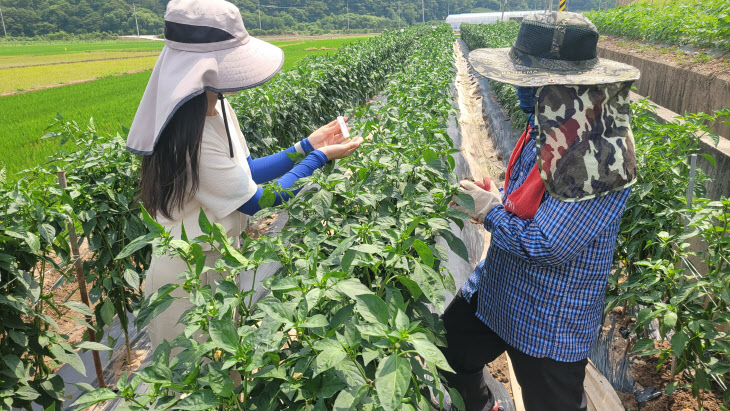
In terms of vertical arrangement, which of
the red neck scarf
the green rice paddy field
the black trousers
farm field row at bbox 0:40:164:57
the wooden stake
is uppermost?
the red neck scarf

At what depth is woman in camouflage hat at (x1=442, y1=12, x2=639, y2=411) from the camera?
1.42 m

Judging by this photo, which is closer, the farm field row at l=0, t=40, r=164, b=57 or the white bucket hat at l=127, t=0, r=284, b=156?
the white bucket hat at l=127, t=0, r=284, b=156

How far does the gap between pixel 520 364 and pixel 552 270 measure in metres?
0.42

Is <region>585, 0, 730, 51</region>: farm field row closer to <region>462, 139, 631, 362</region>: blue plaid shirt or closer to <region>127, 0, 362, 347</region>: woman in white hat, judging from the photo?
<region>462, 139, 631, 362</region>: blue plaid shirt

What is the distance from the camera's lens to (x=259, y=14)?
52031 mm

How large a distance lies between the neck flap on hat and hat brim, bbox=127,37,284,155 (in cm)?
101

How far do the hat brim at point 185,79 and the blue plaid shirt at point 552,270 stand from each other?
1003 mm

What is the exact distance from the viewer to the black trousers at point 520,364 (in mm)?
1703

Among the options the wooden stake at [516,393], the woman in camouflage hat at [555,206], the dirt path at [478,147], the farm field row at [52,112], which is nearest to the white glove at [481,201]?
the woman in camouflage hat at [555,206]

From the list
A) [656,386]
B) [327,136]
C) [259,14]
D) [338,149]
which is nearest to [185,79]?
[338,149]

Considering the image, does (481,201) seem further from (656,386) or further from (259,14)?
(259,14)

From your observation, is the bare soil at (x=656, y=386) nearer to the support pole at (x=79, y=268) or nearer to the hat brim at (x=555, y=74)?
the hat brim at (x=555, y=74)

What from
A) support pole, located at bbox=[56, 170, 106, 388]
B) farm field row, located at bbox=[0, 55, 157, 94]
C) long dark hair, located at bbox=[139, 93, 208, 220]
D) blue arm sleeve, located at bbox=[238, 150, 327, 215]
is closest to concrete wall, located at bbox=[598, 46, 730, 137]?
blue arm sleeve, located at bbox=[238, 150, 327, 215]

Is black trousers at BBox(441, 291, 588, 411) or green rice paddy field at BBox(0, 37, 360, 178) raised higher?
black trousers at BBox(441, 291, 588, 411)
